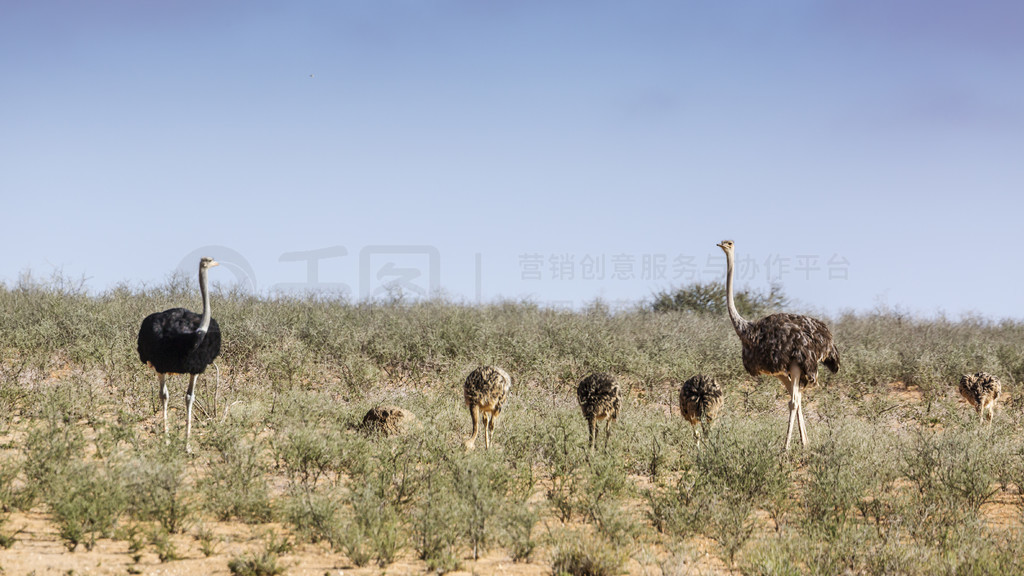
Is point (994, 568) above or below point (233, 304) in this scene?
below

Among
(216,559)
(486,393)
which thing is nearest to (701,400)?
(486,393)

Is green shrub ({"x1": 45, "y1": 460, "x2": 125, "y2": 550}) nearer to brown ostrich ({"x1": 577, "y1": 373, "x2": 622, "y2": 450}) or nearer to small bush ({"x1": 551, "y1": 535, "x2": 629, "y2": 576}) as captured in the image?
small bush ({"x1": 551, "y1": 535, "x2": 629, "y2": 576})

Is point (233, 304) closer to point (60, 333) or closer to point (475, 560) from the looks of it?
point (60, 333)

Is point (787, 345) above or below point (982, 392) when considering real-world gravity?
above

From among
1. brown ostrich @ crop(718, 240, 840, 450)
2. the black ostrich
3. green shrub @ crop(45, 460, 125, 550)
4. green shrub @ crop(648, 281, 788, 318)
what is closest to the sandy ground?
green shrub @ crop(45, 460, 125, 550)

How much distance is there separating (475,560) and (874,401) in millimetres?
9512

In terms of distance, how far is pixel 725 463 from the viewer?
22.4 feet

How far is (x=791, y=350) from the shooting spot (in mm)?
8906

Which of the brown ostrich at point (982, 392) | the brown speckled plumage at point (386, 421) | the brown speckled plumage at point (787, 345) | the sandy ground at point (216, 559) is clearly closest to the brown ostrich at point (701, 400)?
the brown speckled plumage at point (787, 345)

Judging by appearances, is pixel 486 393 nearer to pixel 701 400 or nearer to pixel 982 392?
pixel 701 400

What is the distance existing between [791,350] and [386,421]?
4364mm

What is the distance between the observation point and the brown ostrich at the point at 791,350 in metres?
8.90

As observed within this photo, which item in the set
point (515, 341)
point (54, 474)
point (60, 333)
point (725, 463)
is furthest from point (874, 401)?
point (60, 333)

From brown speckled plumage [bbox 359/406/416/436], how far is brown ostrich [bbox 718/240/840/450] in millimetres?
3771
